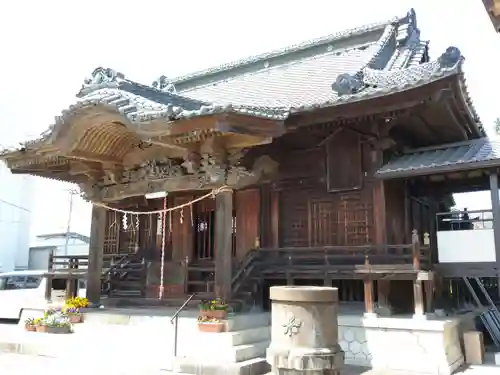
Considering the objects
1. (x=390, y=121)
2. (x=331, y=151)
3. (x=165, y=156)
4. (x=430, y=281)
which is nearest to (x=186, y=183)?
(x=165, y=156)

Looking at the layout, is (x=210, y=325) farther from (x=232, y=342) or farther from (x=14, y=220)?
(x=14, y=220)

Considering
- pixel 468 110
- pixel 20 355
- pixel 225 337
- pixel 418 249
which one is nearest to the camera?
pixel 225 337

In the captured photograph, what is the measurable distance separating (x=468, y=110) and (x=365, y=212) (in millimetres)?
3448

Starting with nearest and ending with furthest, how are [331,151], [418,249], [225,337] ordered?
[225,337] → [418,249] → [331,151]

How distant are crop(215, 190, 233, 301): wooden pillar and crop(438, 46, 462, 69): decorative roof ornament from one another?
214 inches

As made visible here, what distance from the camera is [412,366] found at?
9.39 meters

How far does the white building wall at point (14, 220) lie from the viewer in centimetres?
3750

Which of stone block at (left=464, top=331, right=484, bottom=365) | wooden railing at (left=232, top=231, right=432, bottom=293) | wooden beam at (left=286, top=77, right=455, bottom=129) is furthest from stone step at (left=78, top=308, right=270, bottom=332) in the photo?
wooden beam at (left=286, top=77, right=455, bottom=129)

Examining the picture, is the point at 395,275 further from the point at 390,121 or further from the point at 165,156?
the point at 165,156

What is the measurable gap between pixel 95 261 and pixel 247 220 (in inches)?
167


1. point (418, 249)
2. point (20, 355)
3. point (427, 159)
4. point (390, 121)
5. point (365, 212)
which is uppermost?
point (390, 121)

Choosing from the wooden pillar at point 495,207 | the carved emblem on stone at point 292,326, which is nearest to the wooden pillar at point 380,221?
the wooden pillar at point 495,207

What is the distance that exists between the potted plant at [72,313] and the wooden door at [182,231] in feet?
11.1

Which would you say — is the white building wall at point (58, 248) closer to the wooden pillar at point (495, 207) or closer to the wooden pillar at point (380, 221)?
the wooden pillar at point (380, 221)
